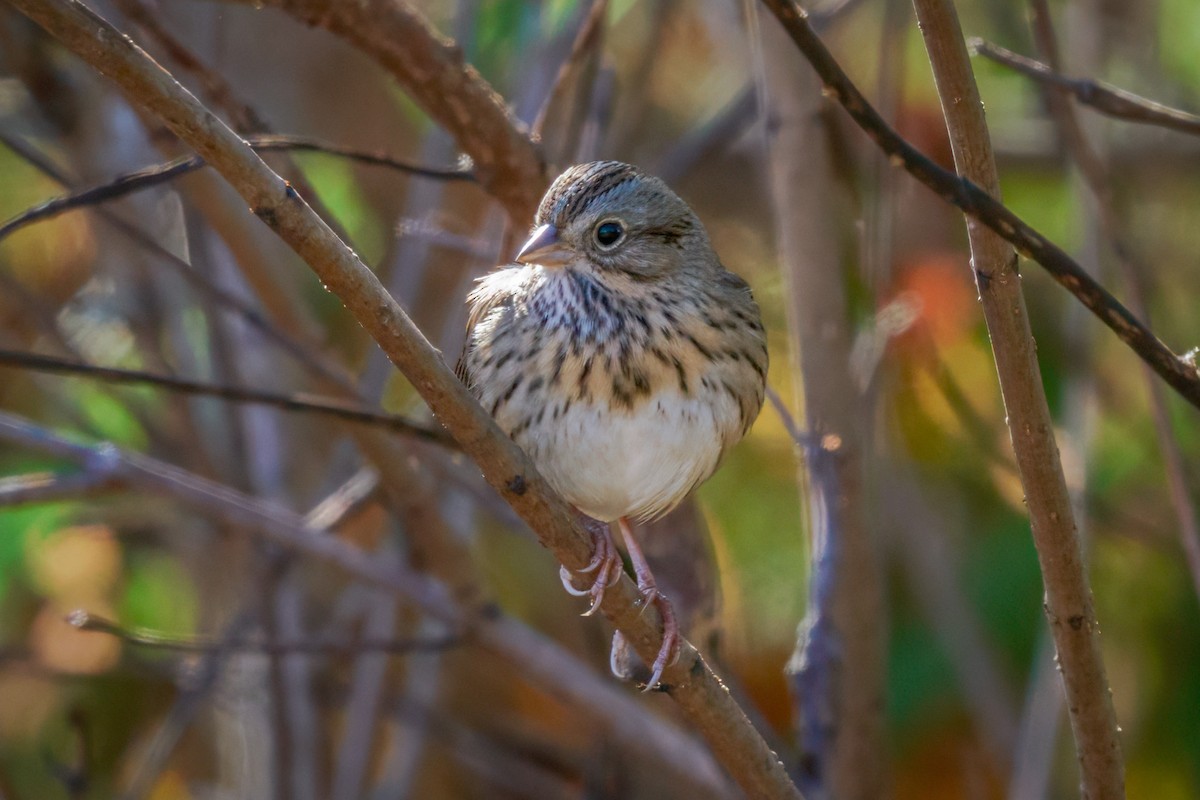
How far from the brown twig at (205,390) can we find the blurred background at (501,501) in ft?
2.71

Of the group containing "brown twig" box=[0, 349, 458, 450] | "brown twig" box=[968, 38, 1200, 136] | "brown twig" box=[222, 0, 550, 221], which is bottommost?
"brown twig" box=[0, 349, 458, 450]

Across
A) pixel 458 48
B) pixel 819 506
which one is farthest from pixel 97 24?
pixel 819 506

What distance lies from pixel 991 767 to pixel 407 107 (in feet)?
9.32

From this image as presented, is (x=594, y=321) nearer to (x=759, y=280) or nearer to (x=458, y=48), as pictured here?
(x=458, y=48)

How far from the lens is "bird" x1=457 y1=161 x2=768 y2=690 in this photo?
2.79 meters

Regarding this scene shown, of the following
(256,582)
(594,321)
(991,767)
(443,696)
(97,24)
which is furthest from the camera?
(443,696)

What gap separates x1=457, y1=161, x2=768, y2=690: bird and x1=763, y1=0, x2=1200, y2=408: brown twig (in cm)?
91

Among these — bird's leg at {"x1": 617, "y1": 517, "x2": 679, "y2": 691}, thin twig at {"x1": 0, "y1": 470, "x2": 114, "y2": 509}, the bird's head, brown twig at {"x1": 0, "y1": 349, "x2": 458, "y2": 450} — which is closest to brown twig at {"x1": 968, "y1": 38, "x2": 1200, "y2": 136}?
the bird's head

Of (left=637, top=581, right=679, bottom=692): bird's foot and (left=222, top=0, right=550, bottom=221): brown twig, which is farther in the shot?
(left=222, top=0, right=550, bottom=221): brown twig

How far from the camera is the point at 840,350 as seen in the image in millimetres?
3365

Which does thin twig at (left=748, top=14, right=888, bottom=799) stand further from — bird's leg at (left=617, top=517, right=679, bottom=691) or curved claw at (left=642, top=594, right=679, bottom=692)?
curved claw at (left=642, top=594, right=679, bottom=692)

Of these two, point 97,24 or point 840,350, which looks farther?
point 840,350

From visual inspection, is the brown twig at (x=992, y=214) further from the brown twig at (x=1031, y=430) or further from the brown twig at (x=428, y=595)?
the brown twig at (x=428, y=595)

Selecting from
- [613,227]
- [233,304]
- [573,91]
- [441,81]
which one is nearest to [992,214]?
[613,227]
